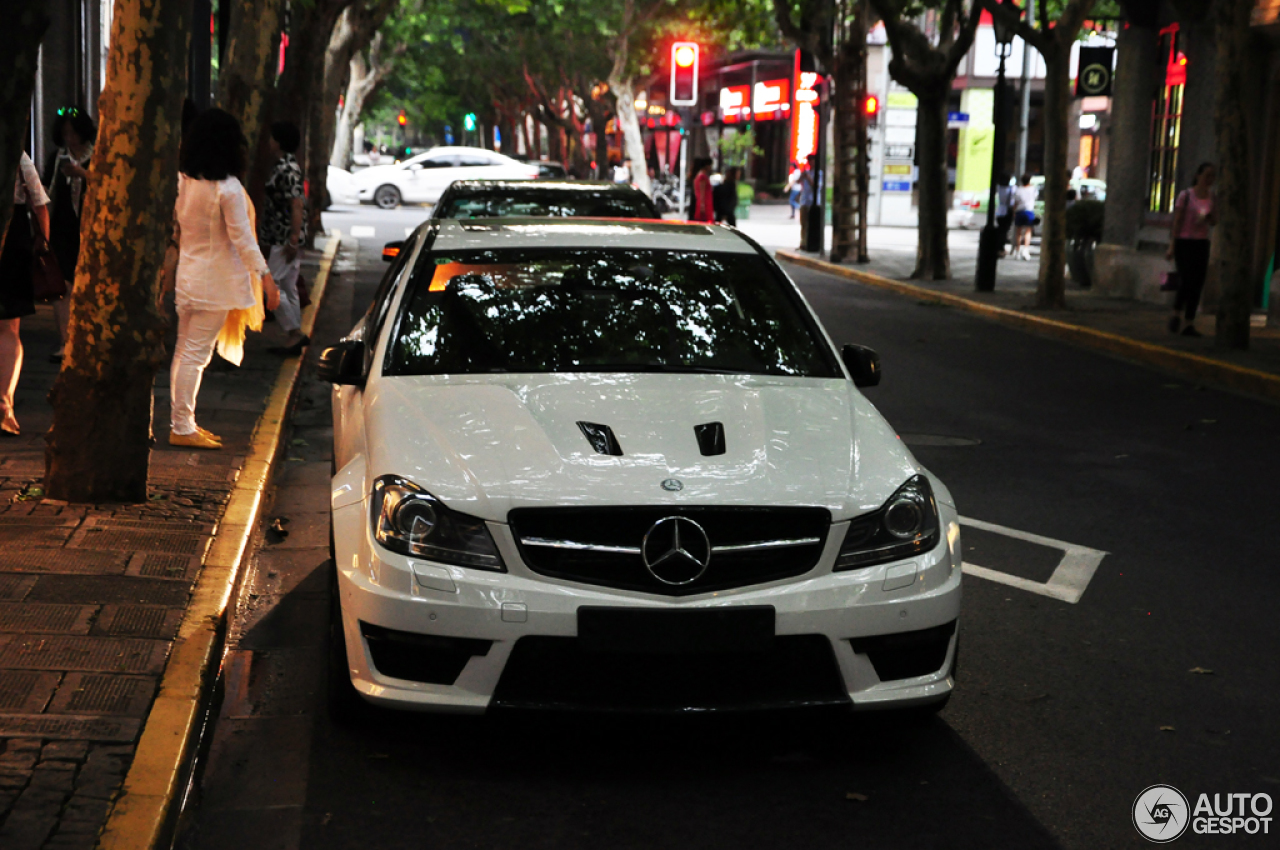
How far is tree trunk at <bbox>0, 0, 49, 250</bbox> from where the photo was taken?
146 inches

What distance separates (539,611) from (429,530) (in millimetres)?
393

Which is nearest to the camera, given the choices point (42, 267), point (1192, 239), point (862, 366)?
point (862, 366)

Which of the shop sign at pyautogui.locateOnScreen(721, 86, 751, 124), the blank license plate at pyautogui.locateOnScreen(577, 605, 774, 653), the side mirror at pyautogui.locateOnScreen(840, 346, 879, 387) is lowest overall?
the blank license plate at pyautogui.locateOnScreen(577, 605, 774, 653)

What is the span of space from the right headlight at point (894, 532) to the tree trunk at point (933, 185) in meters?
19.7

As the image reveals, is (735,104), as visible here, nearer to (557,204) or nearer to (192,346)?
(557,204)

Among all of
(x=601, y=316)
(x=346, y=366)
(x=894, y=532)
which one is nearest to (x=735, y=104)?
(x=601, y=316)

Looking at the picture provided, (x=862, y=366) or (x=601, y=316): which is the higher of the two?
(x=601, y=316)

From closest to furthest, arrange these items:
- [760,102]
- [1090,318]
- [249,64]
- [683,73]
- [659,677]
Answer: [659,677] < [249,64] < [1090,318] < [683,73] < [760,102]

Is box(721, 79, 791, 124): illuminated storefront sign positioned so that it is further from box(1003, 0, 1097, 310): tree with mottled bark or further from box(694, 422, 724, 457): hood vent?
box(694, 422, 724, 457): hood vent

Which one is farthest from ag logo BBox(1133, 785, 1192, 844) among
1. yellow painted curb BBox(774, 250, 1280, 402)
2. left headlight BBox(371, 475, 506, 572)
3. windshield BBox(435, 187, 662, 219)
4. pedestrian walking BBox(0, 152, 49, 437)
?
yellow painted curb BBox(774, 250, 1280, 402)

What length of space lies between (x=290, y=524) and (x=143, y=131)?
6.37 feet

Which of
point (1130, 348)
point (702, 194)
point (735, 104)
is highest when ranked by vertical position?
point (735, 104)

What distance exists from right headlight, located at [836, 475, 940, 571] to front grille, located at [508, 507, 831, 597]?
19 centimetres

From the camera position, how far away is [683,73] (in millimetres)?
42719
